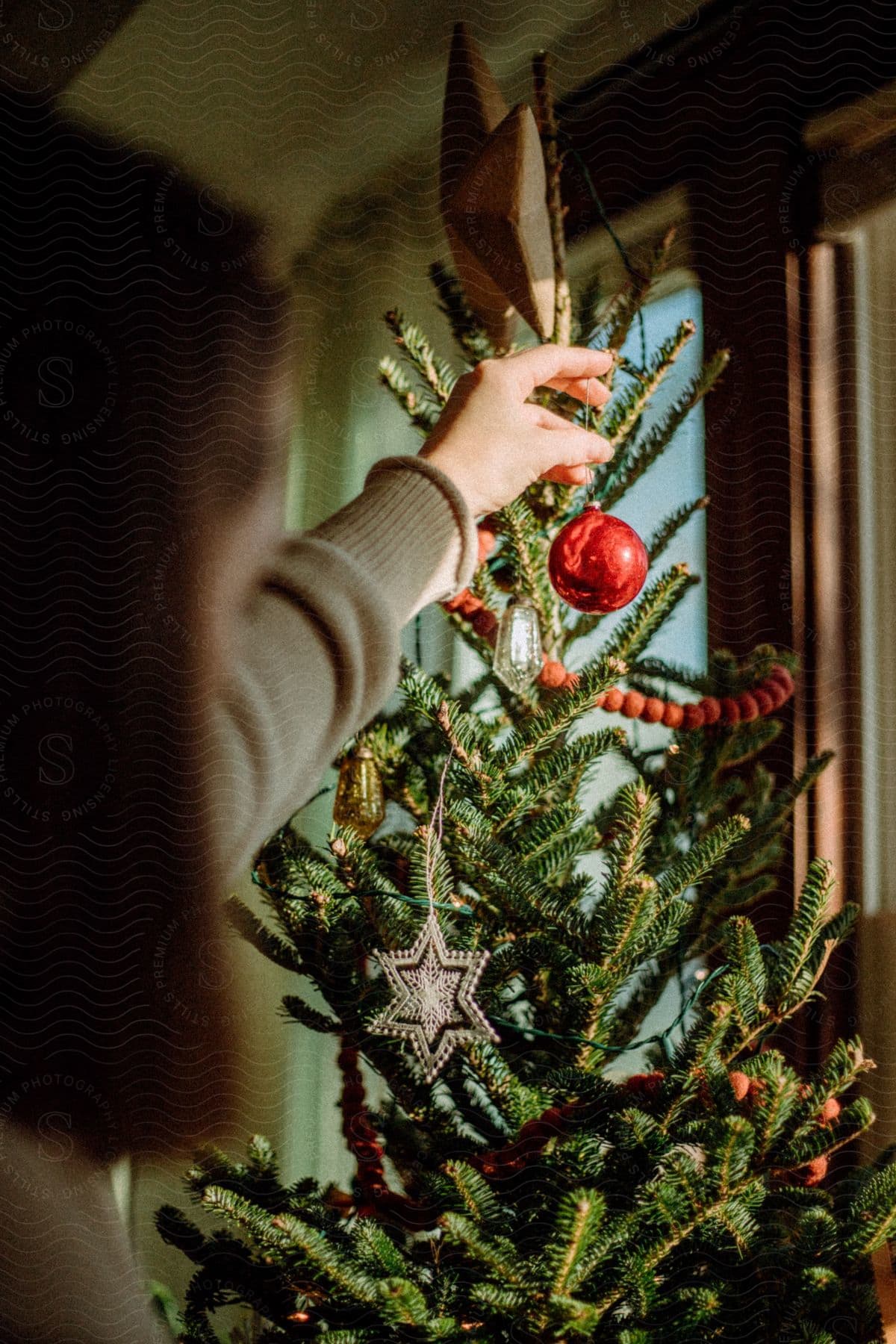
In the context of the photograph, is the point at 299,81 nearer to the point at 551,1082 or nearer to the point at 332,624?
the point at 332,624

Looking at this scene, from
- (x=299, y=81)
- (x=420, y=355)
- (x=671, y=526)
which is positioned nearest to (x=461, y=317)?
(x=420, y=355)

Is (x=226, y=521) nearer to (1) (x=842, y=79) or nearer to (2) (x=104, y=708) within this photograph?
(2) (x=104, y=708)

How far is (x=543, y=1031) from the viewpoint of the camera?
420 mm

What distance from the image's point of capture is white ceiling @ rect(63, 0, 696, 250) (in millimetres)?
613

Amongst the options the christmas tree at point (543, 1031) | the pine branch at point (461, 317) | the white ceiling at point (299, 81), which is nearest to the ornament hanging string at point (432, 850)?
the christmas tree at point (543, 1031)

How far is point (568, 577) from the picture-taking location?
42 cm

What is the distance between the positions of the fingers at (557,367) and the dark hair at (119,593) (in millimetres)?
175

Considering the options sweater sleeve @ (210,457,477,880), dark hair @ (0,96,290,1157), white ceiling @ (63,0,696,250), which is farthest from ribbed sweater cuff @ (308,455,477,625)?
white ceiling @ (63,0,696,250)

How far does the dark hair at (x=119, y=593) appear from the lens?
53 centimetres

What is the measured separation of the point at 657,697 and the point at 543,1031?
0.21 m

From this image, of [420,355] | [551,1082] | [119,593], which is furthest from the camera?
[119,593]

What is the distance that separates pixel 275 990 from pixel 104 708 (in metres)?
0.21

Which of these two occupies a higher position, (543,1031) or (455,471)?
(455,471)

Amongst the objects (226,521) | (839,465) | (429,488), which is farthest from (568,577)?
(839,465)
